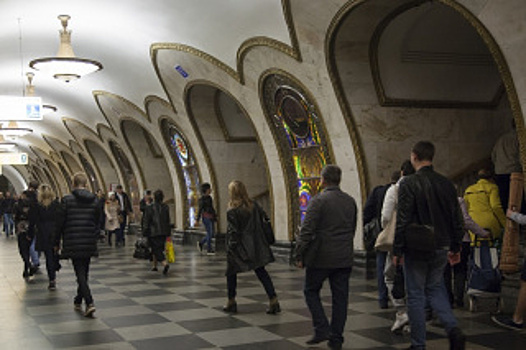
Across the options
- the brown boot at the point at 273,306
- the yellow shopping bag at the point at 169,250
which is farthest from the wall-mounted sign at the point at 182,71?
the brown boot at the point at 273,306

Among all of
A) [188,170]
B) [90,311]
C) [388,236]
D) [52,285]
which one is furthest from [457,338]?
[188,170]

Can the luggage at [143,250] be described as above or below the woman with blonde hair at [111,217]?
below

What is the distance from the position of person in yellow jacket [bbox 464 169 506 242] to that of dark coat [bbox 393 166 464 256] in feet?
7.86

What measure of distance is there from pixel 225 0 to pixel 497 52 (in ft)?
16.8

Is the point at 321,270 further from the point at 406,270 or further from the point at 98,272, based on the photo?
the point at 98,272

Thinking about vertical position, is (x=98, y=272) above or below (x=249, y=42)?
below

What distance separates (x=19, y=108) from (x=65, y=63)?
473 cm

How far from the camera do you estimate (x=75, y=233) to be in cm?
753

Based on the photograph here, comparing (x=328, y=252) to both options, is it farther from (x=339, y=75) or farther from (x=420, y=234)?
(x=339, y=75)

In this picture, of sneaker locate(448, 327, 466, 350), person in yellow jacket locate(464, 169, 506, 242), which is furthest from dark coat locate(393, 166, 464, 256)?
person in yellow jacket locate(464, 169, 506, 242)

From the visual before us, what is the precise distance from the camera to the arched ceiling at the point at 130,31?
1134 centimetres

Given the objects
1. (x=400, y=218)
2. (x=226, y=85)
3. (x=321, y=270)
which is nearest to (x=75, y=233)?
(x=321, y=270)

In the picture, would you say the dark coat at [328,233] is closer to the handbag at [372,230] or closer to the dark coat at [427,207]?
the dark coat at [427,207]

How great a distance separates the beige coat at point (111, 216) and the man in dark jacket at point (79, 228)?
436 inches
